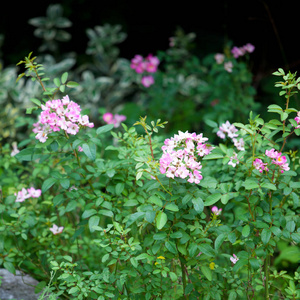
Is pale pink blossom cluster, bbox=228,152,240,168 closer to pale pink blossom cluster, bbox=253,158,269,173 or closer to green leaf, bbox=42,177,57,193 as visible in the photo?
pale pink blossom cluster, bbox=253,158,269,173

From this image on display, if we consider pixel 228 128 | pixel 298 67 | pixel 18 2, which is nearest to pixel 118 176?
pixel 228 128

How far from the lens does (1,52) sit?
4.02m

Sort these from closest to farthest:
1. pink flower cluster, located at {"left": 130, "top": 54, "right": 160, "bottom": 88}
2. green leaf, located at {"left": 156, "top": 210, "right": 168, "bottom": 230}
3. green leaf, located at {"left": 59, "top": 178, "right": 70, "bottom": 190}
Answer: green leaf, located at {"left": 156, "top": 210, "right": 168, "bottom": 230}, green leaf, located at {"left": 59, "top": 178, "right": 70, "bottom": 190}, pink flower cluster, located at {"left": 130, "top": 54, "right": 160, "bottom": 88}

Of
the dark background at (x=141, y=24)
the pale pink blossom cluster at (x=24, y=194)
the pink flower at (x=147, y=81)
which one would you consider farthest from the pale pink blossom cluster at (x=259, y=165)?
the dark background at (x=141, y=24)

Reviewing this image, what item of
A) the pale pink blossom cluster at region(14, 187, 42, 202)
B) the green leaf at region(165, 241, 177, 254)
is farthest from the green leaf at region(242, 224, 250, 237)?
the pale pink blossom cluster at region(14, 187, 42, 202)

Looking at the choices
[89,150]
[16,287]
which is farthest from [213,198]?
[16,287]

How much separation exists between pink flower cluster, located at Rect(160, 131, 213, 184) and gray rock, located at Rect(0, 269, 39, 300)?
892 mm

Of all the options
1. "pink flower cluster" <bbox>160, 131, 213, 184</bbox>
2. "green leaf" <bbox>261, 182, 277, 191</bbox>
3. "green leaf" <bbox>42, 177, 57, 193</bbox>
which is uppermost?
"pink flower cluster" <bbox>160, 131, 213, 184</bbox>

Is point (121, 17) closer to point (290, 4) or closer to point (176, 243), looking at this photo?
point (290, 4)

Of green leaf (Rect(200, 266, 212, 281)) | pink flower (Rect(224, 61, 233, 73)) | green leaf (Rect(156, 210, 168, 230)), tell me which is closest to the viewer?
green leaf (Rect(156, 210, 168, 230))

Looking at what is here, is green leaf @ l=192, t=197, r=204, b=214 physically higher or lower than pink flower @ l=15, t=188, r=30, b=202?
higher

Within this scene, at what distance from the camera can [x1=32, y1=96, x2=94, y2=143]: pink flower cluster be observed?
4.33ft

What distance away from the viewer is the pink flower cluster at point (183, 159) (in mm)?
1175

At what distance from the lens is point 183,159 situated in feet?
4.17
